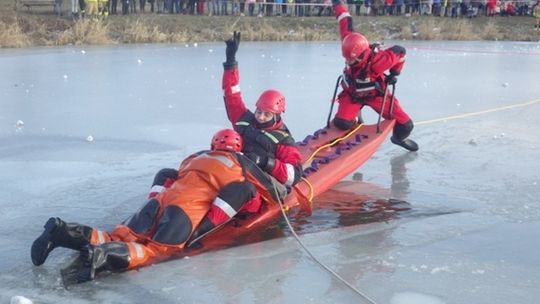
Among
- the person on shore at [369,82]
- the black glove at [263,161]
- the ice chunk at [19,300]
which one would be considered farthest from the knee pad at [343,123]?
the ice chunk at [19,300]

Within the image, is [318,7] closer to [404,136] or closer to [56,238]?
[404,136]

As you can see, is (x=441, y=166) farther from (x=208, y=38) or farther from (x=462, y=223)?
(x=208, y=38)

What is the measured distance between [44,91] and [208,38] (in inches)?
426

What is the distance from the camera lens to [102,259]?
12.1 feet

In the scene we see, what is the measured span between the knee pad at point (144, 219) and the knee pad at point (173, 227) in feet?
0.20

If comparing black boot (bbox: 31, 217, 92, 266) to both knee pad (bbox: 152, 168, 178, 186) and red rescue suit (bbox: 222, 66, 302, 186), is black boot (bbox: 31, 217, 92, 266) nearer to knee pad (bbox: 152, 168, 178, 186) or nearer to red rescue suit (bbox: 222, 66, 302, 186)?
knee pad (bbox: 152, 168, 178, 186)

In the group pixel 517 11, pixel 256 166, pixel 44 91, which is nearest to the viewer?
pixel 256 166

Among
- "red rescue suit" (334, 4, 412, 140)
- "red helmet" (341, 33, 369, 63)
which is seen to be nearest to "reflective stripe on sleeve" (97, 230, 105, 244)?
"red rescue suit" (334, 4, 412, 140)

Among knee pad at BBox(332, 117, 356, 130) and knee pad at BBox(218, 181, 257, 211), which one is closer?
knee pad at BBox(218, 181, 257, 211)

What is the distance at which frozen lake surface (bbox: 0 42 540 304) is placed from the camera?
3.68 metres

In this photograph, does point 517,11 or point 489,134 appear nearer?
point 489,134

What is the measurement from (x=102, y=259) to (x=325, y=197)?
2.20 m

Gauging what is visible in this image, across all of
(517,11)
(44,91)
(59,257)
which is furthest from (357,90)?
(517,11)

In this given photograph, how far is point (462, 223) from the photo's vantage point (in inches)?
188
